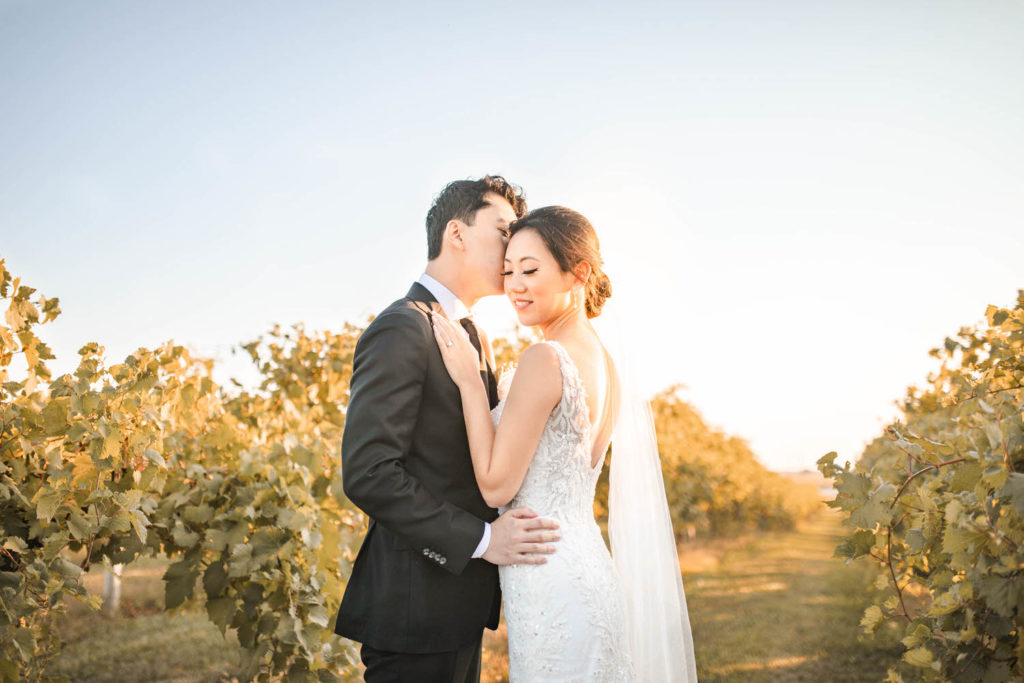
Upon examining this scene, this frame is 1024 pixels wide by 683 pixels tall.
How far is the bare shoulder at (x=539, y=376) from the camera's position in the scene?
101 inches

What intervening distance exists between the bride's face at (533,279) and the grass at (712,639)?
2.72 meters

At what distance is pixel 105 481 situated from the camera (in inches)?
118

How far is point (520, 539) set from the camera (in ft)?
8.39

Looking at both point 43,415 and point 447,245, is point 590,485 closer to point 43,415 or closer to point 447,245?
point 447,245

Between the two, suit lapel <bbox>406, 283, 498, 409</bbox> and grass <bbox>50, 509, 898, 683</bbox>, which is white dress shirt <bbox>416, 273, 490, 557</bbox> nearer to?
suit lapel <bbox>406, 283, 498, 409</bbox>

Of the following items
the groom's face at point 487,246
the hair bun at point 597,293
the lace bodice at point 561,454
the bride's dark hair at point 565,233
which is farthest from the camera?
the hair bun at point 597,293

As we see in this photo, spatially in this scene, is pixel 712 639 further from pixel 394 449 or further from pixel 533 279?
pixel 394 449

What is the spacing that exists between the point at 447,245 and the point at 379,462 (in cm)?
103

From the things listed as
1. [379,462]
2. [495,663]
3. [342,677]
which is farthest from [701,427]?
[379,462]

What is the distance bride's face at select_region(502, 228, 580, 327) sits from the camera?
2.81 meters

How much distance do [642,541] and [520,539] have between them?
772mm

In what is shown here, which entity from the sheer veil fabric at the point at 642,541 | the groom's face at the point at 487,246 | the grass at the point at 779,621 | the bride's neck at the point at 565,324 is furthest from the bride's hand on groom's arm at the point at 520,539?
the grass at the point at 779,621

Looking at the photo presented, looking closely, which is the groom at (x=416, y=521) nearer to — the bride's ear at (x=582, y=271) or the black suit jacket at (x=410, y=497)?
the black suit jacket at (x=410, y=497)

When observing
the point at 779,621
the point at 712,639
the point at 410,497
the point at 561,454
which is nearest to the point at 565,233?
the point at 561,454
